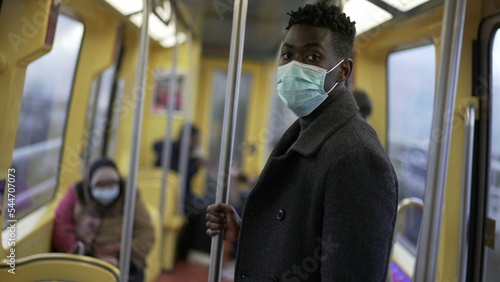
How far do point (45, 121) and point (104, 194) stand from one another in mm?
824

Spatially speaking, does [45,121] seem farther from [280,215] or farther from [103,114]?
[280,215]

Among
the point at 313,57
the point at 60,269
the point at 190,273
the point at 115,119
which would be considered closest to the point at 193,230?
the point at 190,273

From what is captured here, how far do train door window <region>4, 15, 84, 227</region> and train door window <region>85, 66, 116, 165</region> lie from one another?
0.85 meters

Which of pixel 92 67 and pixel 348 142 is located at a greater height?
Result: pixel 92 67

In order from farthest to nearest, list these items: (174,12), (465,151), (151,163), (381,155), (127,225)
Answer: (151,163), (174,12), (465,151), (127,225), (381,155)

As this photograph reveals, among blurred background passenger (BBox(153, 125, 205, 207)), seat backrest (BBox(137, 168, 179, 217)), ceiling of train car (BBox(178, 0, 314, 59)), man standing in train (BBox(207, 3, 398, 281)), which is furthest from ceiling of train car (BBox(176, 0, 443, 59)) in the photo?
seat backrest (BBox(137, 168, 179, 217))

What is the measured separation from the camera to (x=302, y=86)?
57.2 inches

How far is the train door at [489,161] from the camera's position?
2.30m

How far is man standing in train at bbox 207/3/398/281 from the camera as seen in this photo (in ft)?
4.05

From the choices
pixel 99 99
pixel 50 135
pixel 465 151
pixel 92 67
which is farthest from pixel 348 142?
pixel 99 99

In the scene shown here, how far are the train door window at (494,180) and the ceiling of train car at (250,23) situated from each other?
1.29 metres

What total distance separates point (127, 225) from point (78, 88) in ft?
6.58

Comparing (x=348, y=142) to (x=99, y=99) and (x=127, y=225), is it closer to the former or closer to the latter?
(x=127, y=225)

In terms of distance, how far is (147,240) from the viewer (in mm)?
3447
